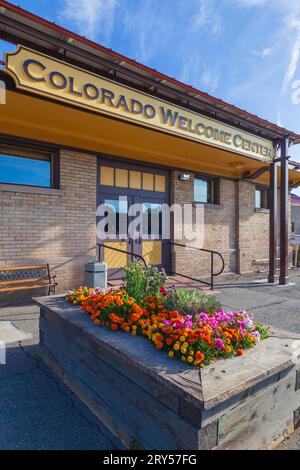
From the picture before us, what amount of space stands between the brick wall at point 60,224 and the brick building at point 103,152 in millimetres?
21

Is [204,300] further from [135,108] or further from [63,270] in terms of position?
[63,270]

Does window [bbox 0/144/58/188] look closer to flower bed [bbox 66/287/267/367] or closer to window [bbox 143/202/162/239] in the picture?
window [bbox 143/202/162/239]

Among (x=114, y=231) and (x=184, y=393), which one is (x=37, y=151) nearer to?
(x=114, y=231)

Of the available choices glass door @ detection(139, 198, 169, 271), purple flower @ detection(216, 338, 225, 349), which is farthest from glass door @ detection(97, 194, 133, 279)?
purple flower @ detection(216, 338, 225, 349)

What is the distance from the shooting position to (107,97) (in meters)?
4.54

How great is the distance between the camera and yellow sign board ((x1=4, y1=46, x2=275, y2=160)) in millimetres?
3795

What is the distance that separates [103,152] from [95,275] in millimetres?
2944

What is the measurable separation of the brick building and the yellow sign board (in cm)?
2

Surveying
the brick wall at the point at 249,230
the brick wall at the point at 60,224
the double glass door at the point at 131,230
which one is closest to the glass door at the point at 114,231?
the double glass door at the point at 131,230

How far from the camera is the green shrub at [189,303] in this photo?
284 cm

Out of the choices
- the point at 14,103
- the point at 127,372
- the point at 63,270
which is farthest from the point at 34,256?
the point at 127,372

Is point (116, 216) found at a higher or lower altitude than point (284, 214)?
lower

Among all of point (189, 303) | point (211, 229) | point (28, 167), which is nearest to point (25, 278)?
point (28, 167)

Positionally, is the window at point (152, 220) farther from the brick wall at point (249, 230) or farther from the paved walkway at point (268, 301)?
the brick wall at point (249, 230)
